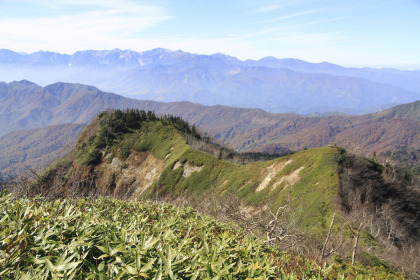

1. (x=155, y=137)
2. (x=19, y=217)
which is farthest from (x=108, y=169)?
(x=19, y=217)

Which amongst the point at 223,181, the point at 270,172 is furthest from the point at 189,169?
the point at 270,172

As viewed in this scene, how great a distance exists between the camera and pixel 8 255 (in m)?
3.68

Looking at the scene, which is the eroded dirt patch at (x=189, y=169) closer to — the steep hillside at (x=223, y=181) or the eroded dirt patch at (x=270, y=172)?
the steep hillside at (x=223, y=181)

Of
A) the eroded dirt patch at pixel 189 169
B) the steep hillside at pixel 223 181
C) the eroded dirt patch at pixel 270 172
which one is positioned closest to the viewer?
the steep hillside at pixel 223 181

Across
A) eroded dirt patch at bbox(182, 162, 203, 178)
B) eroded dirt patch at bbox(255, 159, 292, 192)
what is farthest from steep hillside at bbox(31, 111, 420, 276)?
eroded dirt patch at bbox(255, 159, 292, 192)

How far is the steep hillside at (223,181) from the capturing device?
23.5m

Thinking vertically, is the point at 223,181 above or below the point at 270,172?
below

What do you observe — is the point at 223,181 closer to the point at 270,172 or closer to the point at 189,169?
the point at 189,169

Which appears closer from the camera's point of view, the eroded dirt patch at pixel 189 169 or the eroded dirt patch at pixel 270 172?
→ the eroded dirt patch at pixel 270 172

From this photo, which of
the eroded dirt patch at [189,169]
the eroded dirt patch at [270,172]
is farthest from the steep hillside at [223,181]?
the eroded dirt patch at [270,172]

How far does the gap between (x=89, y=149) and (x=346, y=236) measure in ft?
267

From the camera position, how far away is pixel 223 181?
57.1 m

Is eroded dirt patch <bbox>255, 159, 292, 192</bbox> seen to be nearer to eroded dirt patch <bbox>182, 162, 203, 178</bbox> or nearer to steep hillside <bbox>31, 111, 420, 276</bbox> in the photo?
steep hillside <bbox>31, 111, 420, 276</bbox>

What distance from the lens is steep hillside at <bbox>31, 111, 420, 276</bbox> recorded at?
925 inches
